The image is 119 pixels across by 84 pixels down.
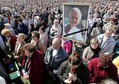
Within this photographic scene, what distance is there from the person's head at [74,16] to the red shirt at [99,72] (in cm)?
125

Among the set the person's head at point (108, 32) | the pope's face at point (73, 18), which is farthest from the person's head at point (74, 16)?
the person's head at point (108, 32)

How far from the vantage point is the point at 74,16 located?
186 inches

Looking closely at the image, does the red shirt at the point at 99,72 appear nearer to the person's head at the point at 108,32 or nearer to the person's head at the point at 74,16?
the person's head at the point at 74,16

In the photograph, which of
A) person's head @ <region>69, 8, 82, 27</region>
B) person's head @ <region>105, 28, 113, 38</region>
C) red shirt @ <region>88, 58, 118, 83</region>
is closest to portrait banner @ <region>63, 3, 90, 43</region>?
person's head @ <region>69, 8, 82, 27</region>

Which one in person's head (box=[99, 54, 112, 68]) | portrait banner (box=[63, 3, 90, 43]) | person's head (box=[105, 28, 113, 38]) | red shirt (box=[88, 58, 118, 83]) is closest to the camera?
portrait banner (box=[63, 3, 90, 43])

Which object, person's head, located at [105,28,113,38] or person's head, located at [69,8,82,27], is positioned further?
person's head, located at [105,28,113,38]

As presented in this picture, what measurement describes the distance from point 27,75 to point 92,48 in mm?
1810

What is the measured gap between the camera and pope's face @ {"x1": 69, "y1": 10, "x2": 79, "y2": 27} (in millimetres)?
4668

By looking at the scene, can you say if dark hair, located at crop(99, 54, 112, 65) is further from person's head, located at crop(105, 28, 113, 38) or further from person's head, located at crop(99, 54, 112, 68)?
person's head, located at crop(105, 28, 113, 38)

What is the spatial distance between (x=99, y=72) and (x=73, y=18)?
145 centimetres

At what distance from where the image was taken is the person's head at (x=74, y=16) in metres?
4.63

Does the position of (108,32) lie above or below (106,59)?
below

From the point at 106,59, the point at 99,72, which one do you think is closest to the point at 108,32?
the point at 99,72

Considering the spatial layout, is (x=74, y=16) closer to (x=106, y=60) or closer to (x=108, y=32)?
(x=106, y=60)
